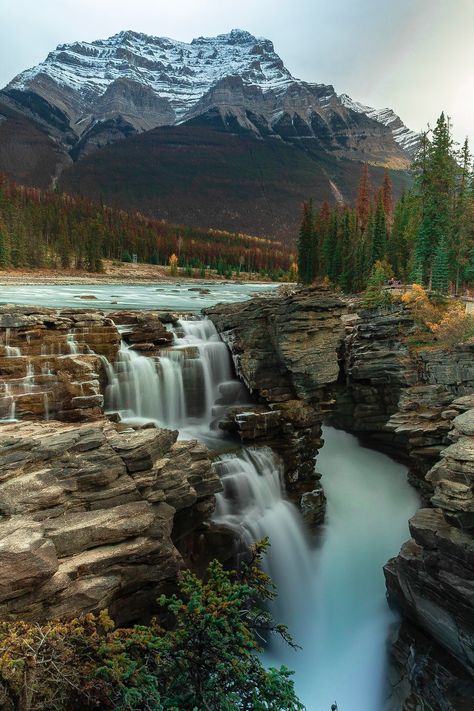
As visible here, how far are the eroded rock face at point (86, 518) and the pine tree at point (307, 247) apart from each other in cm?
6119

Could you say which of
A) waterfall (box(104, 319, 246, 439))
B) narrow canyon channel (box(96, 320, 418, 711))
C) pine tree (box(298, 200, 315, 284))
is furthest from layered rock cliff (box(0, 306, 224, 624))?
pine tree (box(298, 200, 315, 284))

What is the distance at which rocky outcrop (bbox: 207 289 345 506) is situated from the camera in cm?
2067

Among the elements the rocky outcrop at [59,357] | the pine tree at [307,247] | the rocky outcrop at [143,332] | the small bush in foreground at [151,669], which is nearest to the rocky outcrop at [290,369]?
the rocky outcrop at [143,332]

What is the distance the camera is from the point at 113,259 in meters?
123

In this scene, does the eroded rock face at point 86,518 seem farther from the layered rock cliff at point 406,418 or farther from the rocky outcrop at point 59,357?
the layered rock cliff at point 406,418

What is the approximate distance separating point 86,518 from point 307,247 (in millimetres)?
65386

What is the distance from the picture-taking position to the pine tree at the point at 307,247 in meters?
69.7

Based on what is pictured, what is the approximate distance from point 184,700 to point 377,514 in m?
16.0

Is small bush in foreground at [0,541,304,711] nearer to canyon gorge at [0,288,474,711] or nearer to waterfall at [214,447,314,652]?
canyon gorge at [0,288,474,711]

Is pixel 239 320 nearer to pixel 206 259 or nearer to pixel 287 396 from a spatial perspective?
pixel 287 396

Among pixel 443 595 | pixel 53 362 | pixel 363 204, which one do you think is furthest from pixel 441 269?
pixel 363 204

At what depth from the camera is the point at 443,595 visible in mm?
12719

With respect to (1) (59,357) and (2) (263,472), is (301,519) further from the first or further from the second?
(1) (59,357)

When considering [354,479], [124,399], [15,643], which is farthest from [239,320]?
[15,643]
